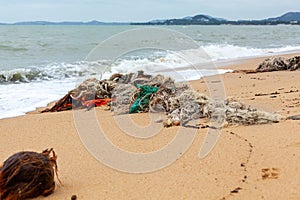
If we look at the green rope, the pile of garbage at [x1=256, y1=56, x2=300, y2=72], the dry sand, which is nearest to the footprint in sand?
the dry sand

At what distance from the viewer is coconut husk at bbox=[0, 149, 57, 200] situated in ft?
9.11

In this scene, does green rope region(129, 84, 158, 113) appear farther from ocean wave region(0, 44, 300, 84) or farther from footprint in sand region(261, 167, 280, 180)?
ocean wave region(0, 44, 300, 84)

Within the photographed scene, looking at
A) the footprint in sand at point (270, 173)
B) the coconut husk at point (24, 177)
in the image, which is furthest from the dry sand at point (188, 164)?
the coconut husk at point (24, 177)

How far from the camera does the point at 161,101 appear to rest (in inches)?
216

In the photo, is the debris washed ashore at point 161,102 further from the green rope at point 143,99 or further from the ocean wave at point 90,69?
the ocean wave at point 90,69

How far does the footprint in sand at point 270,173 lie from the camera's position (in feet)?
9.85

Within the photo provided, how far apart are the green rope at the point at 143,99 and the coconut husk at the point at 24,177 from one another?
279cm

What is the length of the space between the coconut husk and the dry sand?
0.53 ft

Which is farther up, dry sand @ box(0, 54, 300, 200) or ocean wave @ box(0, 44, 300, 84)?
dry sand @ box(0, 54, 300, 200)

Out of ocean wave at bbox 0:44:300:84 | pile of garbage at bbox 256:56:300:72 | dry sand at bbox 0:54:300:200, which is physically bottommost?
ocean wave at bbox 0:44:300:84

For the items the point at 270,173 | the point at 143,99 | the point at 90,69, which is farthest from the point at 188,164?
the point at 90,69

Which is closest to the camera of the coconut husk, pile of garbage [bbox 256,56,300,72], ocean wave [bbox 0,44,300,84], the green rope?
the coconut husk

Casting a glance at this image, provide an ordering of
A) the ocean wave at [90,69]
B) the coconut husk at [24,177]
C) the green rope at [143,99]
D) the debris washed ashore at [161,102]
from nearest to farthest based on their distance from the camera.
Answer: the coconut husk at [24,177]
the debris washed ashore at [161,102]
the green rope at [143,99]
the ocean wave at [90,69]

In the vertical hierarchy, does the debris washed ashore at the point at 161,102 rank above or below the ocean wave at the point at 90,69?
above
